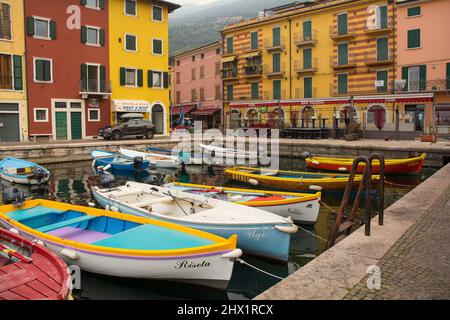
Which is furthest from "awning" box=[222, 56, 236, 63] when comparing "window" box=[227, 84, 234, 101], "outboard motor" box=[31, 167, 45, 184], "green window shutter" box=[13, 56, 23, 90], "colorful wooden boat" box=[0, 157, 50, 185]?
"outboard motor" box=[31, 167, 45, 184]

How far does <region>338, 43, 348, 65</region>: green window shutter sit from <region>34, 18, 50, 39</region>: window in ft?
85.4

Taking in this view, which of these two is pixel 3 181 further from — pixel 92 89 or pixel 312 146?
pixel 312 146

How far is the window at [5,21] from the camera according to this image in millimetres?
28545

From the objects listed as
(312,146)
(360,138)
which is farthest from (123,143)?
(360,138)

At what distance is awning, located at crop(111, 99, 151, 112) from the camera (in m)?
34.6

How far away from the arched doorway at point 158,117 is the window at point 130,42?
18.1 feet

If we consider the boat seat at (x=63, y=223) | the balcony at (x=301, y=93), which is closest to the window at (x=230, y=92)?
the balcony at (x=301, y=93)

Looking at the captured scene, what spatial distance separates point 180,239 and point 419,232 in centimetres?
418

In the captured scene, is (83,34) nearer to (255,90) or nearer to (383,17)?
(255,90)

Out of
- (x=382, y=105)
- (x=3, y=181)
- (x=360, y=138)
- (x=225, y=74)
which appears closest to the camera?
(x=3, y=181)

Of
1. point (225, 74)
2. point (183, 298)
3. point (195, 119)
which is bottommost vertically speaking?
point (183, 298)

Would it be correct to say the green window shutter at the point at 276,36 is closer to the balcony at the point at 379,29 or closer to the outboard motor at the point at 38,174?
the balcony at the point at 379,29

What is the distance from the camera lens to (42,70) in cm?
3067

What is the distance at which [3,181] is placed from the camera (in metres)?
18.5
